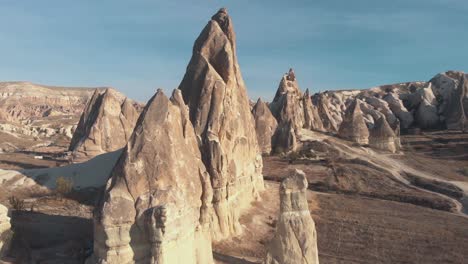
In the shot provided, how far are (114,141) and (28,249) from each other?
20334 millimetres

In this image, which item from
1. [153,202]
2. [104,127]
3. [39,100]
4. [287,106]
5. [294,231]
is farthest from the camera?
[39,100]

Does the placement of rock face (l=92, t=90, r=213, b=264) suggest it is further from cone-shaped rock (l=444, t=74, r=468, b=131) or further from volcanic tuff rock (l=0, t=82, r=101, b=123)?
volcanic tuff rock (l=0, t=82, r=101, b=123)

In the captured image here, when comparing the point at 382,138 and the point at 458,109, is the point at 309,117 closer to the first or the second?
the point at 382,138

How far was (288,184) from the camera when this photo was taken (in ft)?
42.6

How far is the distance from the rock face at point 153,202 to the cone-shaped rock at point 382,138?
38577 millimetres

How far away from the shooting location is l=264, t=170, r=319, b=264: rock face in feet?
41.6

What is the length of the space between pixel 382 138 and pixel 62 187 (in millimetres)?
36964

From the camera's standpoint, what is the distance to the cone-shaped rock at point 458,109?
6600 cm

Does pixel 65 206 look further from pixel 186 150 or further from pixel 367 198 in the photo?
pixel 367 198

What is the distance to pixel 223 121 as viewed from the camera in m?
20.5

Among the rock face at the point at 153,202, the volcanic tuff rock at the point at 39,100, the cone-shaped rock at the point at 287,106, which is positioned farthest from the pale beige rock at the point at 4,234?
the volcanic tuff rock at the point at 39,100

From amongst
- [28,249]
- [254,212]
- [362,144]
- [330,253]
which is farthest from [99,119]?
[362,144]

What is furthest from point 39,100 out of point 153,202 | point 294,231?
point 294,231

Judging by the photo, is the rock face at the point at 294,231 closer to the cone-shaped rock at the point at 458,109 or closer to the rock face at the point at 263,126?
the rock face at the point at 263,126
